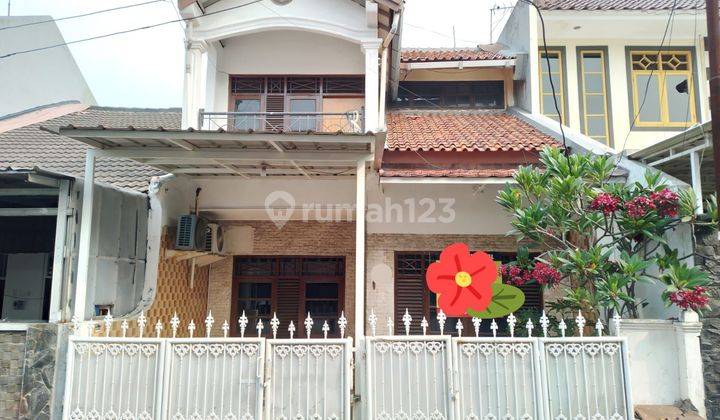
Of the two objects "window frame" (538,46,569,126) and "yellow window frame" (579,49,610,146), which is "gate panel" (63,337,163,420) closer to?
"window frame" (538,46,569,126)

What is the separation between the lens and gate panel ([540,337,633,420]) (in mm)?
4906

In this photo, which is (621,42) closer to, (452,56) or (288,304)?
(452,56)

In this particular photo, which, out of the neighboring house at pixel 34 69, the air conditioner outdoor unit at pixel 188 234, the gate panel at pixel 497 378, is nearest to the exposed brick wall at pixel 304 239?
the air conditioner outdoor unit at pixel 188 234

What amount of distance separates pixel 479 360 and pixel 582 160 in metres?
2.72

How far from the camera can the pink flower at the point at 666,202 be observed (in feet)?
17.9

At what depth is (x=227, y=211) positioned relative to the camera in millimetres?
8141

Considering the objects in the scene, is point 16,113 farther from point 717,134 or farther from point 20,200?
point 717,134

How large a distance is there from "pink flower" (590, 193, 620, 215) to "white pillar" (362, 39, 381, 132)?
3357 mm

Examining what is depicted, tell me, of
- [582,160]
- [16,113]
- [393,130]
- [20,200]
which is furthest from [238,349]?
[16,113]

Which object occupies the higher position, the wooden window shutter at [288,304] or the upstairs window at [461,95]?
the upstairs window at [461,95]

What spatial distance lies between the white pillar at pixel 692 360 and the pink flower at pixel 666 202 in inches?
44.2

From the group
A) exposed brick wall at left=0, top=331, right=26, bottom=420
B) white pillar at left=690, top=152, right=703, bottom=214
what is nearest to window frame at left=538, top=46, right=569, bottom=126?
white pillar at left=690, top=152, right=703, bottom=214

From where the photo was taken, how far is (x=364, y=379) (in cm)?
507

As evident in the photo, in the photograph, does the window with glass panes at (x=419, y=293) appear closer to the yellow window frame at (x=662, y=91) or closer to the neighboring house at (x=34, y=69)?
the yellow window frame at (x=662, y=91)
